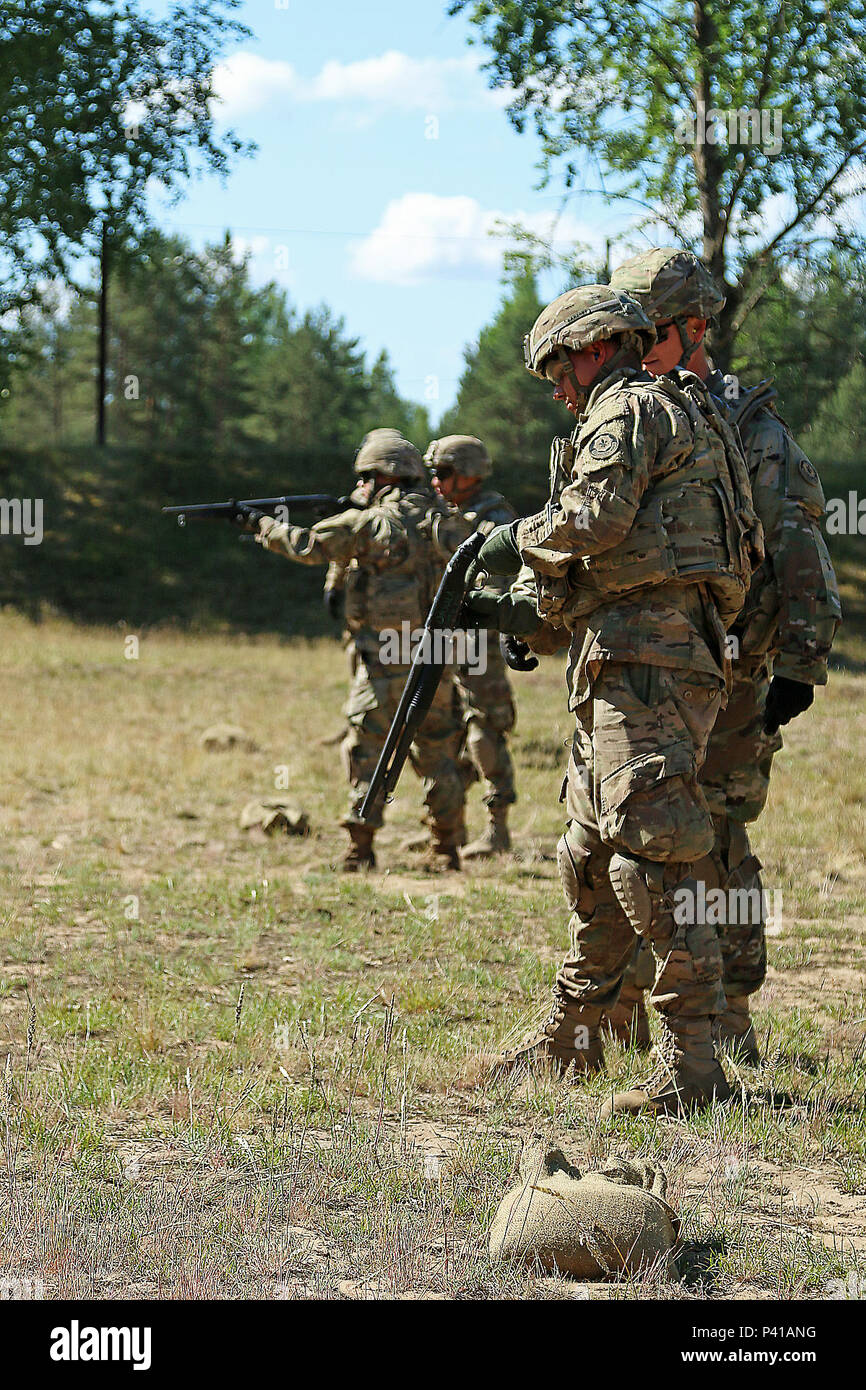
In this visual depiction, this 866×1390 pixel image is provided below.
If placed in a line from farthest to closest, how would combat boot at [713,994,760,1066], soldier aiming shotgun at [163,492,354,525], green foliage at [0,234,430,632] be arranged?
green foliage at [0,234,430,632], soldier aiming shotgun at [163,492,354,525], combat boot at [713,994,760,1066]

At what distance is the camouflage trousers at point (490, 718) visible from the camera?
896 centimetres

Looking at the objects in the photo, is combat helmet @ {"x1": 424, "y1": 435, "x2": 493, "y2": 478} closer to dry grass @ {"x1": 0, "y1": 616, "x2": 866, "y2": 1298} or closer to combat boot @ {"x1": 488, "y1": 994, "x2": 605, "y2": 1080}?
dry grass @ {"x1": 0, "y1": 616, "x2": 866, "y2": 1298}

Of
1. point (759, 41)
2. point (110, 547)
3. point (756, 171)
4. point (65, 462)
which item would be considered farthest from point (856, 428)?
point (65, 462)

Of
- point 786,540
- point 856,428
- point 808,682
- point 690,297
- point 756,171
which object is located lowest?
point 808,682

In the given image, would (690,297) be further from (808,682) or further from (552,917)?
(552,917)

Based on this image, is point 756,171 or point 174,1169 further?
point 756,171

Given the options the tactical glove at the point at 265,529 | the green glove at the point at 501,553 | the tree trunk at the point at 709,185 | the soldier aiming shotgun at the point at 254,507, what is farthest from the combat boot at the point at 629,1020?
the tree trunk at the point at 709,185

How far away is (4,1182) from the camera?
3.83 meters

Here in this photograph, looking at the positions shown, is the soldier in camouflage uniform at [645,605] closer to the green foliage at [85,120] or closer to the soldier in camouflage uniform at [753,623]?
the soldier in camouflage uniform at [753,623]

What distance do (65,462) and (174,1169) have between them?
26.4 metres

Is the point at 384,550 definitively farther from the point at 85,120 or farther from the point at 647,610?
the point at 85,120

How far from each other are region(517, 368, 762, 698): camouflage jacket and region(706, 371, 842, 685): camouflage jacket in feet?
1.62

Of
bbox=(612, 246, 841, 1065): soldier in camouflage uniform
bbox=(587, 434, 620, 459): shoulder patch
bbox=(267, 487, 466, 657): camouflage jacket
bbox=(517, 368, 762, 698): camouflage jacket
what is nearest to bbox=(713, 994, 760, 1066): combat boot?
bbox=(612, 246, 841, 1065): soldier in camouflage uniform

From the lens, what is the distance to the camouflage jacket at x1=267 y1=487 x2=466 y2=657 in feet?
27.0
